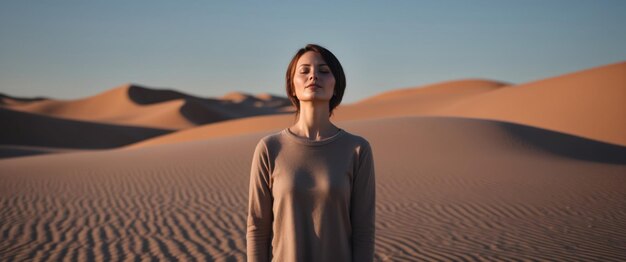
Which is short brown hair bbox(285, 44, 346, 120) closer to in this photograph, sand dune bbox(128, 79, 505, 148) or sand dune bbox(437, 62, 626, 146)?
sand dune bbox(437, 62, 626, 146)

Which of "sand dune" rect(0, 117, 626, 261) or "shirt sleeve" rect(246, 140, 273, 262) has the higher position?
"shirt sleeve" rect(246, 140, 273, 262)

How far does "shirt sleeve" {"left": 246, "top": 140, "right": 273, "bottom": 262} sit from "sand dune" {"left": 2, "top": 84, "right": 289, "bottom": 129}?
199ft

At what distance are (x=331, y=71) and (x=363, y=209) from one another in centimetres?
61

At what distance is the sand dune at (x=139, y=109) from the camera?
230 feet

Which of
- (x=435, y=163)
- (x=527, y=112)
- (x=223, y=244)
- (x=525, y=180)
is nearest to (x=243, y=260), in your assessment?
(x=223, y=244)

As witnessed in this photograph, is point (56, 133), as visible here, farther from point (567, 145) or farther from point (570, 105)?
point (567, 145)

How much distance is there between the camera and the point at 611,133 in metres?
28.5

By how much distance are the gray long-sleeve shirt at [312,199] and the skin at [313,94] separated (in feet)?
0.24

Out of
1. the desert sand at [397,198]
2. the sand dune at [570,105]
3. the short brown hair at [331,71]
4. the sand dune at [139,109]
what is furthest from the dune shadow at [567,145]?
the sand dune at [139,109]

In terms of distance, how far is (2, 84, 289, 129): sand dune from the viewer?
70188mm

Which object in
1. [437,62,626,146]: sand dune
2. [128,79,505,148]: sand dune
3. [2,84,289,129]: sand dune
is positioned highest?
[437,62,626,146]: sand dune

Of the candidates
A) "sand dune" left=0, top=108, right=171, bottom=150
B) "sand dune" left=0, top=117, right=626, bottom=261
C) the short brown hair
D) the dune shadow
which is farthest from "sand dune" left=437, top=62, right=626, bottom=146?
"sand dune" left=0, top=108, right=171, bottom=150

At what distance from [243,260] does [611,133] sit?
93.0 ft

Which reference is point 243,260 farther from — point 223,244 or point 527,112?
point 527,112
